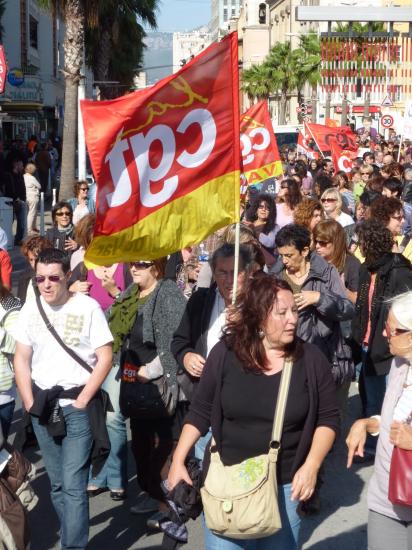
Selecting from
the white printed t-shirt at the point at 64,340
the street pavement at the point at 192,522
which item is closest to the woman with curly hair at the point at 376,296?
the street pavement at the point at 192,522

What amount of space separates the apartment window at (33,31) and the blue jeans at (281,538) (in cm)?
5054

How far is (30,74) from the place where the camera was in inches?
1694

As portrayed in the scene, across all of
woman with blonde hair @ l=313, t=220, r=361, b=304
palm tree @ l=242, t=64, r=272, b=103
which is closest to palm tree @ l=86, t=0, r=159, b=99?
woman with blonde hair @ l=313, t=220, r=361, b=304

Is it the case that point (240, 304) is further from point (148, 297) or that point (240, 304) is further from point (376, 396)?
point (376, 396)

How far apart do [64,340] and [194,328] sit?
657 millimetres

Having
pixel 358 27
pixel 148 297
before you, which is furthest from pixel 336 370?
pixel 358 27

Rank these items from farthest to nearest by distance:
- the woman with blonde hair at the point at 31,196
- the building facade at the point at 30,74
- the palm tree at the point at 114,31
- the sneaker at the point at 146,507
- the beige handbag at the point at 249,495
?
the building facade at the point at 30,74
the palm tree at the point at 114,31
the woman with blonde hair at the point at 31,196
the sneaker at the point at 146,507
the beige handbag at the point at 249,495

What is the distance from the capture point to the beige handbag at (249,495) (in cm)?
391

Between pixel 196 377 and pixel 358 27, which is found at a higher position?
pixel 358 27

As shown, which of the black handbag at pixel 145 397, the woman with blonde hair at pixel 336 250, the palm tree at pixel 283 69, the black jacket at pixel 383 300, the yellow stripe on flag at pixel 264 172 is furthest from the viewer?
the palm tree at pixel 283 69

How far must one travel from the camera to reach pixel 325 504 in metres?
6.43

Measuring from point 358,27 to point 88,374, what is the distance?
51.5 m

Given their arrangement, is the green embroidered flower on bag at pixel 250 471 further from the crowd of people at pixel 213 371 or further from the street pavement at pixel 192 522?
the street pavement at pixel 192 522

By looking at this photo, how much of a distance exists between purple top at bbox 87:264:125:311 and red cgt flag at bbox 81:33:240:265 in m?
1.66
